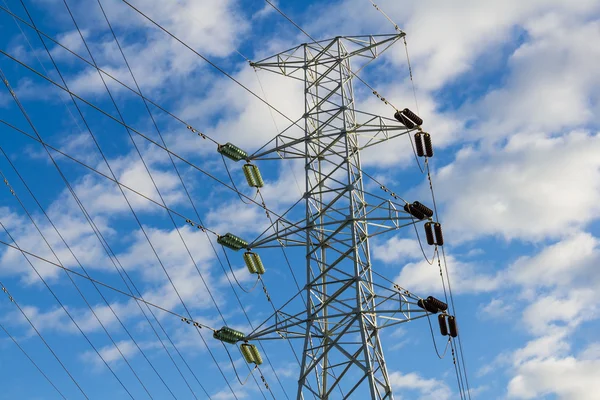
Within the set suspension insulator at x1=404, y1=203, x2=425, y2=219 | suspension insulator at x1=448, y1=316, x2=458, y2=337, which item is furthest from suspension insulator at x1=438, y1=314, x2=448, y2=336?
suspension insulator at x1=404, y1=203, x2=425, y2=219

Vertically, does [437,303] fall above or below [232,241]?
below

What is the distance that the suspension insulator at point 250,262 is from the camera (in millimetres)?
32772

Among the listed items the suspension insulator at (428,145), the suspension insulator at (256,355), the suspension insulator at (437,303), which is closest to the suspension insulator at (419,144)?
the suspension insulator at (428,145)

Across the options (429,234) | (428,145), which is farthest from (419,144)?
(429,234)

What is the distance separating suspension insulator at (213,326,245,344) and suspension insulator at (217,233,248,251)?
10.0 feet

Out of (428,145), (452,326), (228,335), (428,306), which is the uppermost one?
(428,145)

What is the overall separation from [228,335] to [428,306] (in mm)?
6941

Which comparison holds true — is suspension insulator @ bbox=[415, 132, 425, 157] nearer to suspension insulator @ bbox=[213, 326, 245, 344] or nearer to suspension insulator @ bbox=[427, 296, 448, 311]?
suspension insulator @ bbox=[427, 296, 448, 311]

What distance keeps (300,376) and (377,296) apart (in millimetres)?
3621

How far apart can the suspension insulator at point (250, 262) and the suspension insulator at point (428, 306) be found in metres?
6.57

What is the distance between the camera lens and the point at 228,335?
31.2 metres

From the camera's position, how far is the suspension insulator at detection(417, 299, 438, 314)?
29.6 m

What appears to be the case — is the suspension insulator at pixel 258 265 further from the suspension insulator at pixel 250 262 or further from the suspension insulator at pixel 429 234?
the suspension insulator at pixel 429 234

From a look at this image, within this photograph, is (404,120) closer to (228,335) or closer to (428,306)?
(428,306)
